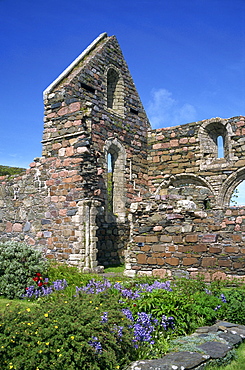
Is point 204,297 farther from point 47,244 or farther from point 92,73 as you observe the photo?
point 92,73

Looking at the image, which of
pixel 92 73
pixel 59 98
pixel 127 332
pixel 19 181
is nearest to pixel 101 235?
pixel 19 181

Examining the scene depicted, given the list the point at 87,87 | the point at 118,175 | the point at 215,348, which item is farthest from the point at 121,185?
the point at 215,348

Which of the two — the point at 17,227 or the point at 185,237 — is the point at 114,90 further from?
the point at 185,237

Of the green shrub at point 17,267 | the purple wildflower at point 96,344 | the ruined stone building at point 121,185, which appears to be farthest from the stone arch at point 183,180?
the purple wildflower at point 96,344

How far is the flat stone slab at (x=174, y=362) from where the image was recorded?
4.38 m

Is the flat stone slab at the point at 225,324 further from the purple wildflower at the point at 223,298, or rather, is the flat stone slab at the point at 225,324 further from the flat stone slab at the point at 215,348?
the flat stone slab at the point at 215,348

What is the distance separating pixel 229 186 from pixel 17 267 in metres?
9.56

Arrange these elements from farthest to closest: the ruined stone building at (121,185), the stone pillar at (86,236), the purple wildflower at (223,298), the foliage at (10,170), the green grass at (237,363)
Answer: the foliage at (10,170) < the stone pillar at (86,236) < the ruined stone building at (121,185) < the purple wildflower at (223,298) < the green grass at (237,363)

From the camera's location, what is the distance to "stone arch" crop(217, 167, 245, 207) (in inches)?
583

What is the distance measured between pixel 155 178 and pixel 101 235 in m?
4.79

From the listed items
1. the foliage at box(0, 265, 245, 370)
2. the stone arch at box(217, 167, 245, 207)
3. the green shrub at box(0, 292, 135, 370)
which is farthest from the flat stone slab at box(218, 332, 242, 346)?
the stone arch at box(217, 167, 245, 207)

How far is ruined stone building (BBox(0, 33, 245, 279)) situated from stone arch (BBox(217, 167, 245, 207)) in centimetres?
4

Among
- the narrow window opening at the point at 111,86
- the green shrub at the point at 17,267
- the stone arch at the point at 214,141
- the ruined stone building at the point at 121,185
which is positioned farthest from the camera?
the narrow window opening at the point at 111,86

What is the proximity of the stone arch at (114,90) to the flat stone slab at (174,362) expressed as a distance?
12.7m
